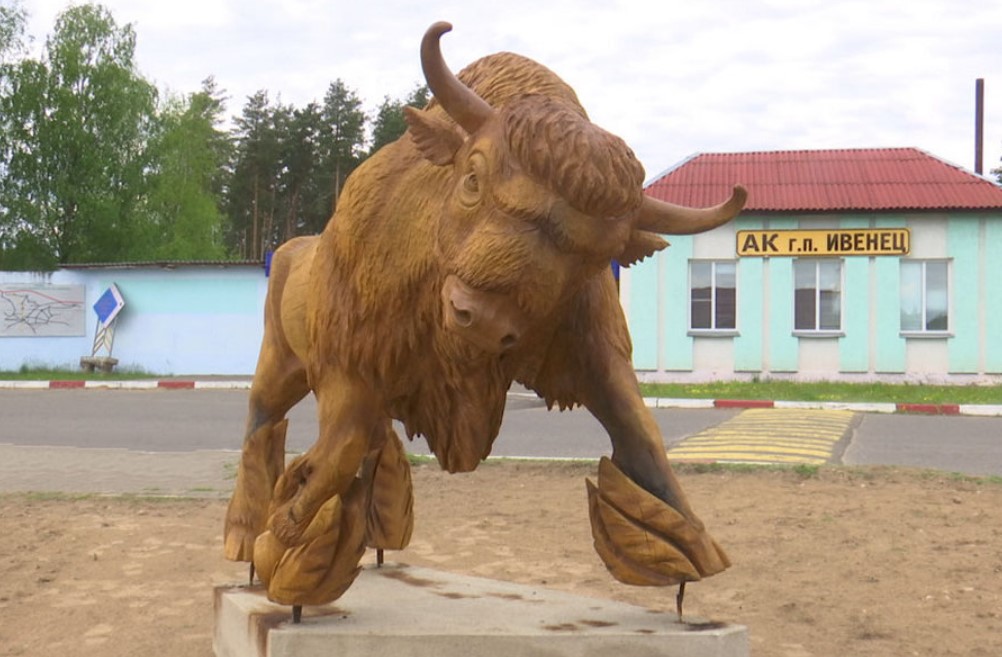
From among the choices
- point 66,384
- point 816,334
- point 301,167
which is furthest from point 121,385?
point 301,167

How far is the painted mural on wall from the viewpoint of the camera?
1978 cm

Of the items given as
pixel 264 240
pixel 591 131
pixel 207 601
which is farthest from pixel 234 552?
pixel 264 240

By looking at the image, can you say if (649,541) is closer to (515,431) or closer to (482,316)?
(482,316)

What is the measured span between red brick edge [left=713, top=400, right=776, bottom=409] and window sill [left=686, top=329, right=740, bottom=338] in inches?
149

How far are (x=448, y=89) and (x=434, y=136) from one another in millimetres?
145

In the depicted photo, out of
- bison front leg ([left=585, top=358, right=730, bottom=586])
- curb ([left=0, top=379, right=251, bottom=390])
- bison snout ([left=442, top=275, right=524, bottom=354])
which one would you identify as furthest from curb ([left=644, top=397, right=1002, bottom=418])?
bison snout ([left=442, top=275, right=524, bottom=354])

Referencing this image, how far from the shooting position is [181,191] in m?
31.5

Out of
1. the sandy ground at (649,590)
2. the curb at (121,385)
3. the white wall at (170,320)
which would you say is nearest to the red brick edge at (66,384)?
the curb at (121,385)

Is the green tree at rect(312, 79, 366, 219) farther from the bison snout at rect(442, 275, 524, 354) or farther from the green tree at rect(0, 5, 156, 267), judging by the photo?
the bison snout at rect(442, 275, 524, 354)

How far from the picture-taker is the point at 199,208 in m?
32.1

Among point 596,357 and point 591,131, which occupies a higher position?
point 591,131

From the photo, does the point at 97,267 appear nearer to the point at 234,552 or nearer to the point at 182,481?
the point at 182,481

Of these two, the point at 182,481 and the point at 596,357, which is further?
the point at 182,481

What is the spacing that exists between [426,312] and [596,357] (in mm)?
455
